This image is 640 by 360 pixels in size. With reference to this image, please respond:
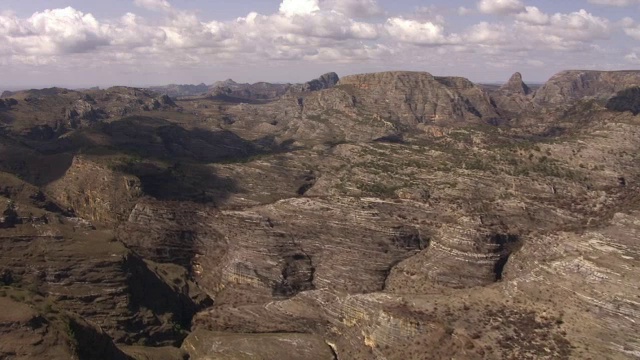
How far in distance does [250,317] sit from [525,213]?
5369 centimetres

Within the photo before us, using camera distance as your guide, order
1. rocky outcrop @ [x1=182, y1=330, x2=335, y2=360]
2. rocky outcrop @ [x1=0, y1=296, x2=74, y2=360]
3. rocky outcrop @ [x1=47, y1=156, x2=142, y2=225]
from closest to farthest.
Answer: rocky outcrop @ [x1=0, y1=296, x2=74, y2=360]
rocky outcrop @ [x1=182, y1=330, x2=335, y2=360]
rocky outcrop @ [x1=47, y1=156, x2=142, y2=225]

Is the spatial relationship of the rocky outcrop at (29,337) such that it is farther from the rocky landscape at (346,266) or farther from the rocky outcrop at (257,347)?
the rocky outcrop at (257,347)

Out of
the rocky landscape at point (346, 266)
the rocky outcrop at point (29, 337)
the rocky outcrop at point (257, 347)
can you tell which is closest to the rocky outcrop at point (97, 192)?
the rocky landscape at point (346, 266)

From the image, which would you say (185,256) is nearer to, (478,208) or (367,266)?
(367,266)

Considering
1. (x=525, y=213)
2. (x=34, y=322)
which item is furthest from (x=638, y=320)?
(x=34, y=322)

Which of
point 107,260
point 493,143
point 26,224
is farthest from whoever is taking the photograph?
point 493,143

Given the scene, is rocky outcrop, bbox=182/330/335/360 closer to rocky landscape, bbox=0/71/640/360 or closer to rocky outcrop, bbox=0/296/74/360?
rocky landscape, bbox=0/71/640/360

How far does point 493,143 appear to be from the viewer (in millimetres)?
Answer: 168750

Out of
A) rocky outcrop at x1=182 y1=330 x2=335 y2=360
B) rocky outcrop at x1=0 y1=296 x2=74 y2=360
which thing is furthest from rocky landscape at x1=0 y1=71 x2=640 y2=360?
rocky outcrop at x1=182 y1=330 x2=335 y2=360

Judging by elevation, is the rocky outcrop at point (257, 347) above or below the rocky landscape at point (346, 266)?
below

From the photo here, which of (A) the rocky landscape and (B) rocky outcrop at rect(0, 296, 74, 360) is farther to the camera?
(A) the rocky landscape

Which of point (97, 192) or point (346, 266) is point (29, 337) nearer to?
point (346, 266)

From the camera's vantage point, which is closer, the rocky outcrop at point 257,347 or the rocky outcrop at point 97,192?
the rocky outcrop at point 257,347

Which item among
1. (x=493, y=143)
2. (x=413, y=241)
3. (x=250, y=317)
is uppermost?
(x=493, y=143)
